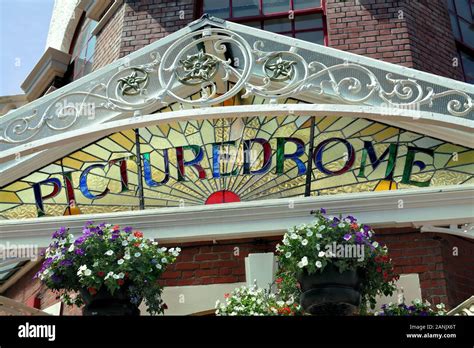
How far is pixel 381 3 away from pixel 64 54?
5.12 m

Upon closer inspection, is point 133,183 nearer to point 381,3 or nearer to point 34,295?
point 34,295

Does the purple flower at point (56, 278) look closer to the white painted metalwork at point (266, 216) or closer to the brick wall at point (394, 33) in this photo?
the white painted metalwork at point (266, 216)

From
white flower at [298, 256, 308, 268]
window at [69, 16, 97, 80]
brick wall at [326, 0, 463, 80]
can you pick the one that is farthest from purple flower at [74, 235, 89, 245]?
window at [69, 16, 97, 80]

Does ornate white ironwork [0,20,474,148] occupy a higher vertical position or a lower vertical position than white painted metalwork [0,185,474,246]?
higher

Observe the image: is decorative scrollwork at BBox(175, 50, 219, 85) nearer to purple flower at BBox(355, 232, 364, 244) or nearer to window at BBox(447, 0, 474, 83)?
purple flower at BBox(355, 232, 364, 244)

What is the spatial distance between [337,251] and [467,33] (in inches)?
267

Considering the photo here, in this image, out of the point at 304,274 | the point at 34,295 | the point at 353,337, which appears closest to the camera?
the point at 353,337

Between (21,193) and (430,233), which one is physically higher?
(21,193)

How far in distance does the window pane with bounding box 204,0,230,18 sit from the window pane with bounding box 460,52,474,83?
11.1 feet

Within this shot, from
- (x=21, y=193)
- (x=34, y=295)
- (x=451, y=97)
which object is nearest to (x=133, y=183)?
(x=21, y=193)

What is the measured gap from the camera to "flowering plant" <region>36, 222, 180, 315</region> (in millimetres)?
6398

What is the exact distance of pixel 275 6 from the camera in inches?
441

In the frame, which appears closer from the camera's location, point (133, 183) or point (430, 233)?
point (430, 233)

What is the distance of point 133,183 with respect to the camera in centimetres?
865
